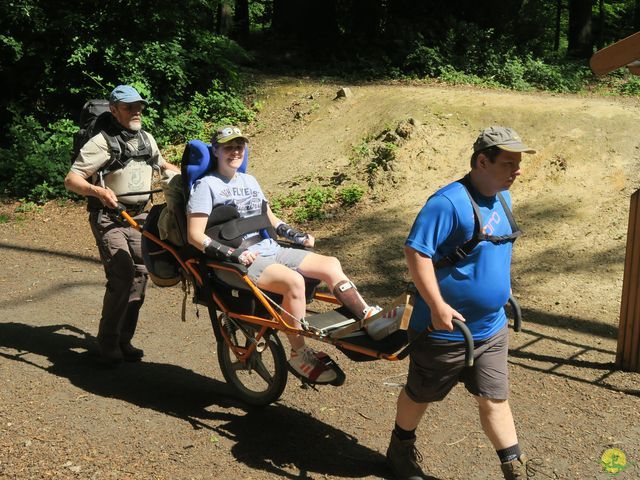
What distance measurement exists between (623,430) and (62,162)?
33.1 ft

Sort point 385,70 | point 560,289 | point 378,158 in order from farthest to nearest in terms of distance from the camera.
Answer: point 385,70 < point 378,158 < point 560,289

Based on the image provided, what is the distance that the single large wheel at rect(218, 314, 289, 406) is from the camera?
4.79 m

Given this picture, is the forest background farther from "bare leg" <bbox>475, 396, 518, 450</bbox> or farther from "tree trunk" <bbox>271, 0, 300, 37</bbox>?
"bare leg" <bbox>475, 396, 518, 450</bbox>

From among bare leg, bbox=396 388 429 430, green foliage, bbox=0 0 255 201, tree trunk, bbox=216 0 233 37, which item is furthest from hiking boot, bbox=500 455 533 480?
tree trunk, bbox=216 0 233 37

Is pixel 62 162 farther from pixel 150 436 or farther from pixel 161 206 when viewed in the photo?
pixel 150 436

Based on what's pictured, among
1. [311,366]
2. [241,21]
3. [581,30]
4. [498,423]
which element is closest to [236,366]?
[311,366]

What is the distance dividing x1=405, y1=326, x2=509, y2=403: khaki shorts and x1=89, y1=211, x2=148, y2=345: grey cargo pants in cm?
260

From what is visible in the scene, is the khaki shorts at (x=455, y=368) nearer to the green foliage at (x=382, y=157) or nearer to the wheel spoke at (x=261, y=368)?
the wheel spoke at (x=261, y=368)

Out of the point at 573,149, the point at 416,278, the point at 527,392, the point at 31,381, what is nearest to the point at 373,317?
the point at 416,278

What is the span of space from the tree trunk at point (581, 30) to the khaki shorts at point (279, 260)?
626 inches

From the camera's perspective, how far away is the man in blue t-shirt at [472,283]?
3619mm

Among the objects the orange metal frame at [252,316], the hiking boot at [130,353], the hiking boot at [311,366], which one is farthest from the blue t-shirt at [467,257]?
the hiking boot at [130,353]

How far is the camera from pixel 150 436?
185 inches

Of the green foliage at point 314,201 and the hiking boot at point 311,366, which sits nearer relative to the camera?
the hiking boot at point 311,366
